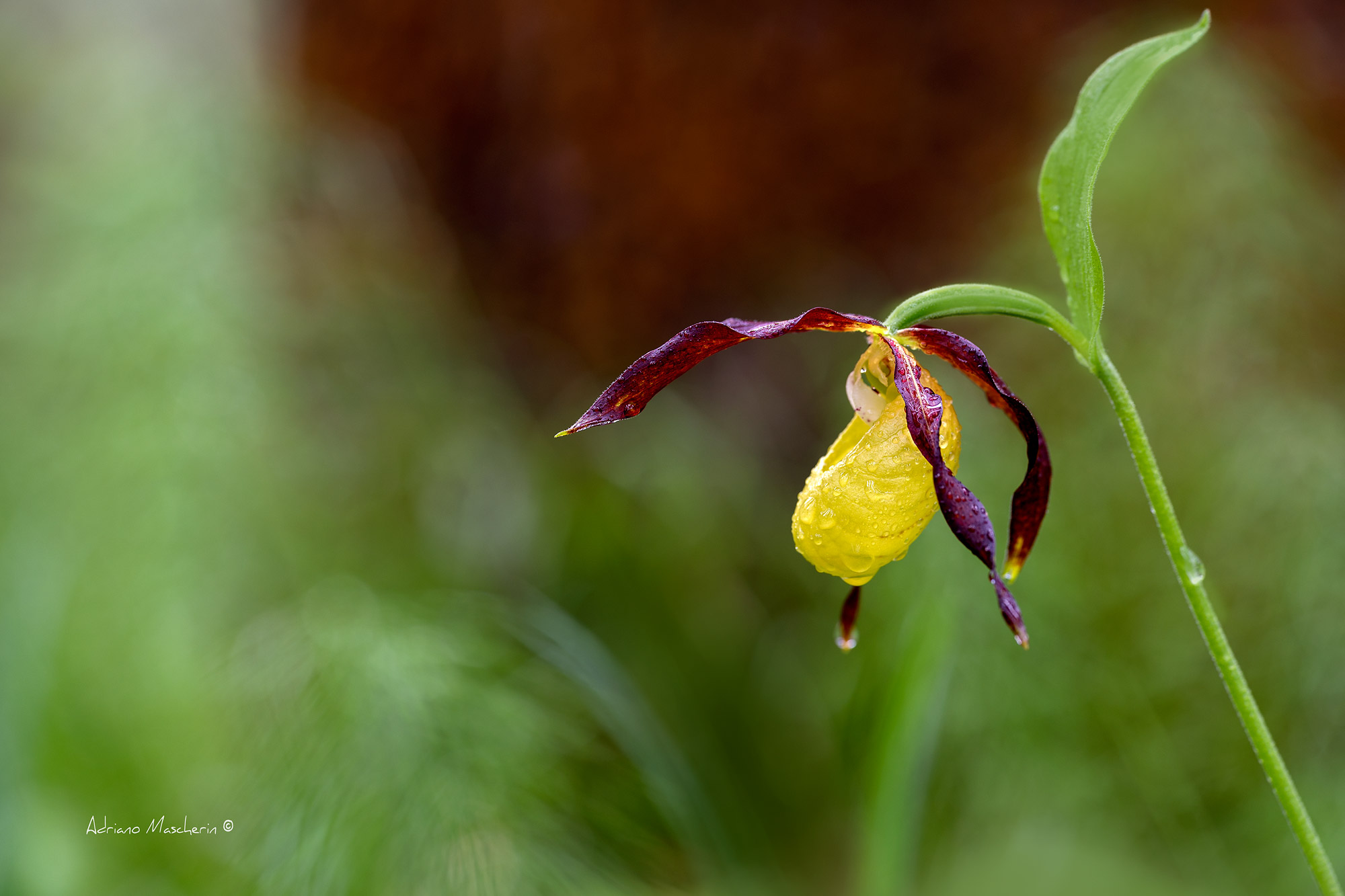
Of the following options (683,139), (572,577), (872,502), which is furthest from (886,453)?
(683,139)

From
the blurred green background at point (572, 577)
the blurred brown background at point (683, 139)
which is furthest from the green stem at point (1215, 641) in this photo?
the blurred brown background at point (683, 139)

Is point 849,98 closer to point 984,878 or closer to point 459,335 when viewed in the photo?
point 459,335

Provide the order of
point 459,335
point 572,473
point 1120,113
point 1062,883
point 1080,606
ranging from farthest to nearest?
point 459,335
point 572,473
point 1080,606
point 1062,883
point 1120,113

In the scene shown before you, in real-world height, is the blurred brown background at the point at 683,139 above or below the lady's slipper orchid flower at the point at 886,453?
above

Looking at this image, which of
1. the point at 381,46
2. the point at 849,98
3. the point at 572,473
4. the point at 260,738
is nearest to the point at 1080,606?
the point at 572,473

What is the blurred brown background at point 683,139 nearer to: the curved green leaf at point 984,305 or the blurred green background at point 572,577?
the blurred green background at point 572,577

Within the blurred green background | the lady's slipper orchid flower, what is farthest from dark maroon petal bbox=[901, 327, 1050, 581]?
the blurred green background
